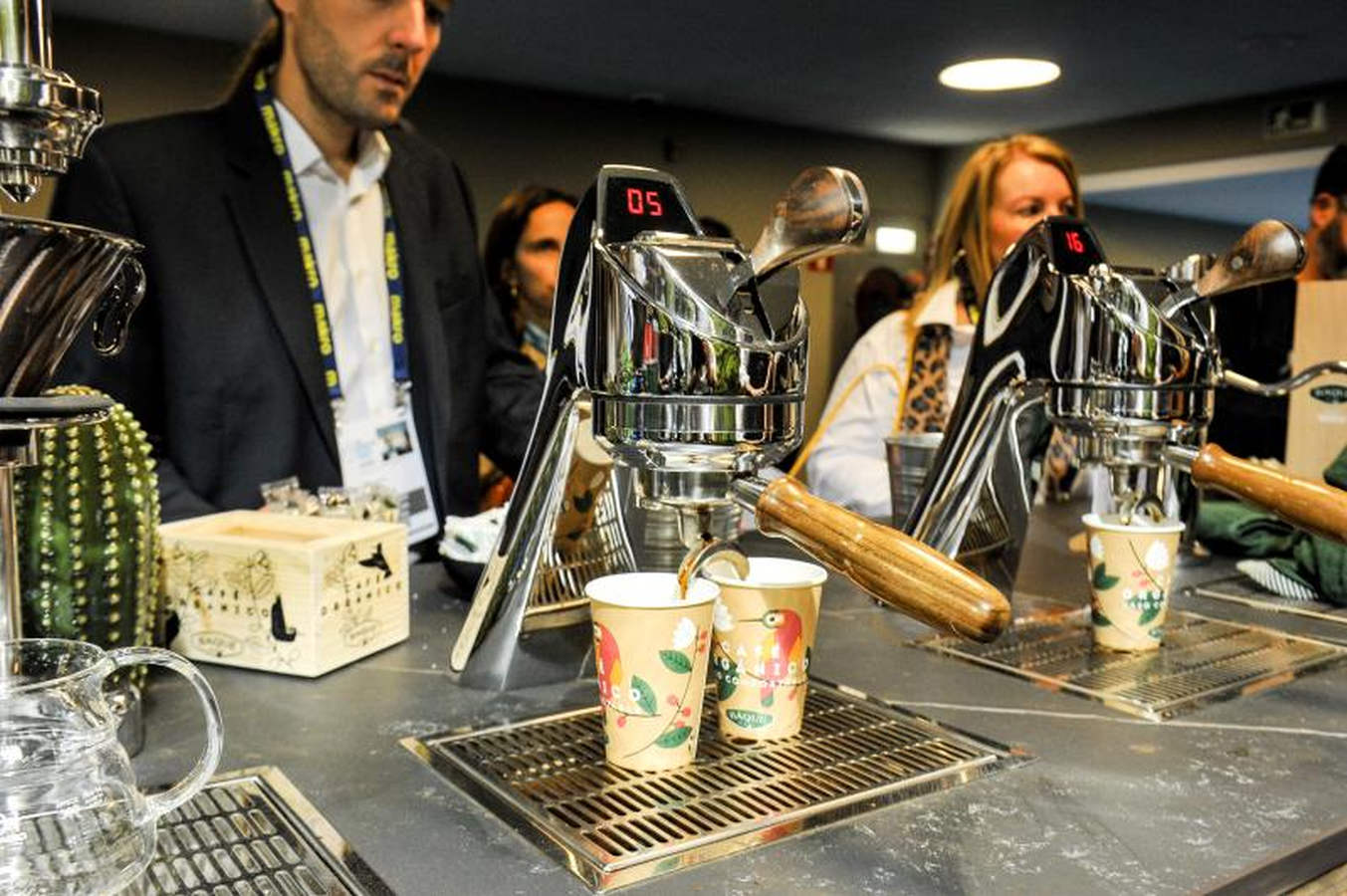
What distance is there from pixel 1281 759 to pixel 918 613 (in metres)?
0.39

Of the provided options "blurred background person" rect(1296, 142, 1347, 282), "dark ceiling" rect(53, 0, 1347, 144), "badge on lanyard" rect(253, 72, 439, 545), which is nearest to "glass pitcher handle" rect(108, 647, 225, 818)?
"badge on lanyard" rect(253, 72, 439, 545)

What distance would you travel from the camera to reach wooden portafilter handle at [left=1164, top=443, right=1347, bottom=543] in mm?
859

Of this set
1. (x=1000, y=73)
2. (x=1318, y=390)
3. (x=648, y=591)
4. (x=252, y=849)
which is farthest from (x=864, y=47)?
(x=252, y=849)

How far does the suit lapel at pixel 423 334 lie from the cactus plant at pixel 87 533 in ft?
3.48

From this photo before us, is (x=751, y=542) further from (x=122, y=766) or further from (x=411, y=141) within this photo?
(x=411, y=141)

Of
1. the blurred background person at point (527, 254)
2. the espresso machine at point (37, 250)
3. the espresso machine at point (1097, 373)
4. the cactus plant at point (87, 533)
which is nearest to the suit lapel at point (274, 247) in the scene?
the cactus plant at point (87, 533)

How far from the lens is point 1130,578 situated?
1.09 m

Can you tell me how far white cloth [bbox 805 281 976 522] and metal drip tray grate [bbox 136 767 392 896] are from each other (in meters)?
1.43

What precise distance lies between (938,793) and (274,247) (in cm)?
142

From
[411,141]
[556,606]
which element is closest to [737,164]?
[411,141]

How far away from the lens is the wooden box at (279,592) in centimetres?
99

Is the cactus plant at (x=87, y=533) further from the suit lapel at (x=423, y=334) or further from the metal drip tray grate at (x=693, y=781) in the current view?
the suit lapel at (x=423, y=334)

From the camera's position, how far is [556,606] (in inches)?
39.0

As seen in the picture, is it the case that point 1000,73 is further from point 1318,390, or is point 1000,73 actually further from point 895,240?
point 895,240
